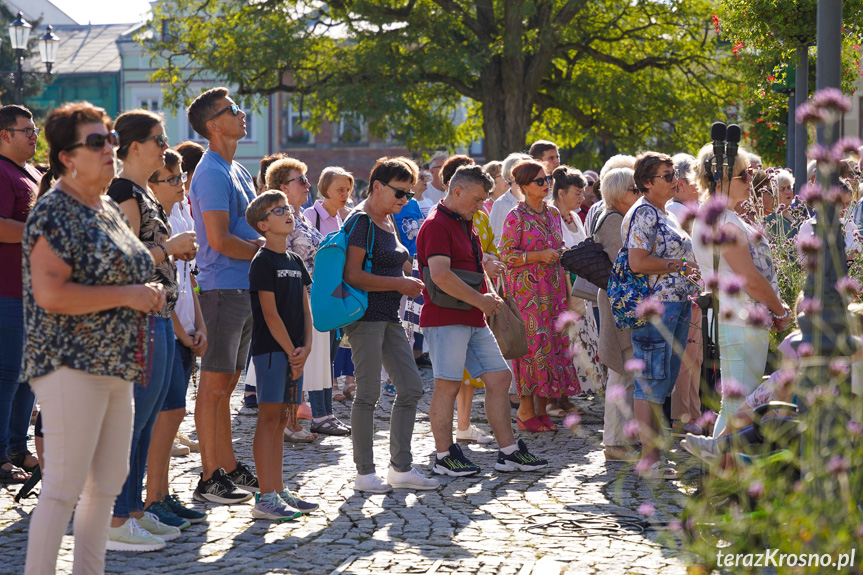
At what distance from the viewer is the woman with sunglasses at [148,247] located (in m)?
5.12

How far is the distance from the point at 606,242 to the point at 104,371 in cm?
471

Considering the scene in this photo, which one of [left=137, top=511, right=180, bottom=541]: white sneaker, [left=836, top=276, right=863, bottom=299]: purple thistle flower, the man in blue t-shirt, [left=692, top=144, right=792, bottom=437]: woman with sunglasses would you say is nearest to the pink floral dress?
[left=692, top=144, right=792, bottom=437]: woman with sunglasses

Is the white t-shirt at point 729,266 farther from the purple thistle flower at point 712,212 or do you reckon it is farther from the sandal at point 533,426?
the sandal at point 533,426

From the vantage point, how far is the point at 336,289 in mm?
6441

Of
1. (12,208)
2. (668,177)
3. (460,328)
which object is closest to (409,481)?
(460,328)

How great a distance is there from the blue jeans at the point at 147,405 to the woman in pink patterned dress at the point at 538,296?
3.84 metres

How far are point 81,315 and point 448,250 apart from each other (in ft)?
11.1

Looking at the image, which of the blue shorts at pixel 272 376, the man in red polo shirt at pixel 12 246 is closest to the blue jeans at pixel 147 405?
the blue shorts at pixel 272 376

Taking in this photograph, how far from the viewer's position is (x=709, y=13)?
24.5 meters

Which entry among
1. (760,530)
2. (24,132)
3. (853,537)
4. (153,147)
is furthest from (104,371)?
(24,132)

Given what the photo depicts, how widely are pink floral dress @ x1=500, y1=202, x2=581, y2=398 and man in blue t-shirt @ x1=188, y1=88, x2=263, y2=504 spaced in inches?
110

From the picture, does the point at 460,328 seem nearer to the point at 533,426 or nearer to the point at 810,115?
the point at 533,426

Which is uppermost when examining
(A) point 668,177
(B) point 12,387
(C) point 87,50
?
(C) point 87,50

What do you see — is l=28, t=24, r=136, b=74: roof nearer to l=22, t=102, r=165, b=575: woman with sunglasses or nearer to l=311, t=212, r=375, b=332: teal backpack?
l=311, t=212, r=375, b=332: teal backpack
